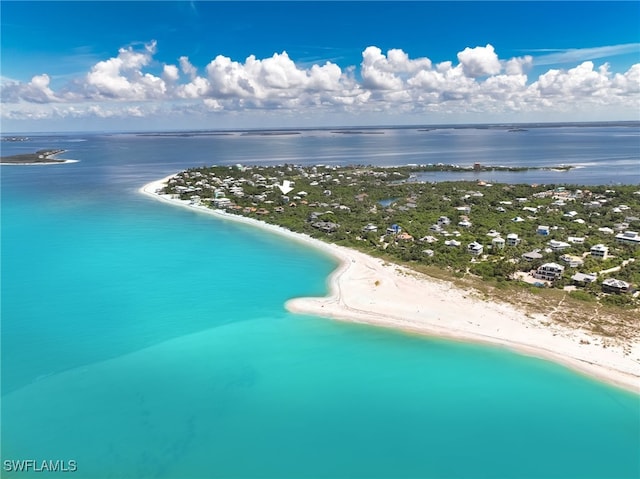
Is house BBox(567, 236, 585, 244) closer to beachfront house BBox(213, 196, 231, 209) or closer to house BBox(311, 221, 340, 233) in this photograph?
house BBox(311, 221, 340, 233)

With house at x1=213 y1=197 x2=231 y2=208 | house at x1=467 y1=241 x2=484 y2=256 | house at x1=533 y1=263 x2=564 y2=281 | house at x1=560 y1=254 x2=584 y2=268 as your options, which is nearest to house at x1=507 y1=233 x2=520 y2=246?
house at x1=467 y1=241 x2=484 y2=256

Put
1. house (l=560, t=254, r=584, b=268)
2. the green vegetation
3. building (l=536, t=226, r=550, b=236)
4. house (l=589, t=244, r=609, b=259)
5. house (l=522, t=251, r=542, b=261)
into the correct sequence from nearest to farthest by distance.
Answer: the green vegetation, house (l=560, t=254, r=584, b=268), house (l=522, t=251, r=542, b=261), house (l=589, t=244, r=609, b=259), building (l=536, t=226, r=550, b=236)

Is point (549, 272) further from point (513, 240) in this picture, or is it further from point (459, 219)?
point (459, 219)

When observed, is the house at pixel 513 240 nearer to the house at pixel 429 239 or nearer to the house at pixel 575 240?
the house at pixel 575 240

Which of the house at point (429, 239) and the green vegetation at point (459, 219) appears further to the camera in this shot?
the house at point (429, 239)

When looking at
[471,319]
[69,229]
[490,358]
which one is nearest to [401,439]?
[490,358]

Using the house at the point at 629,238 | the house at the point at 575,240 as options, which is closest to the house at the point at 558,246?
the house at the point at 575,240
